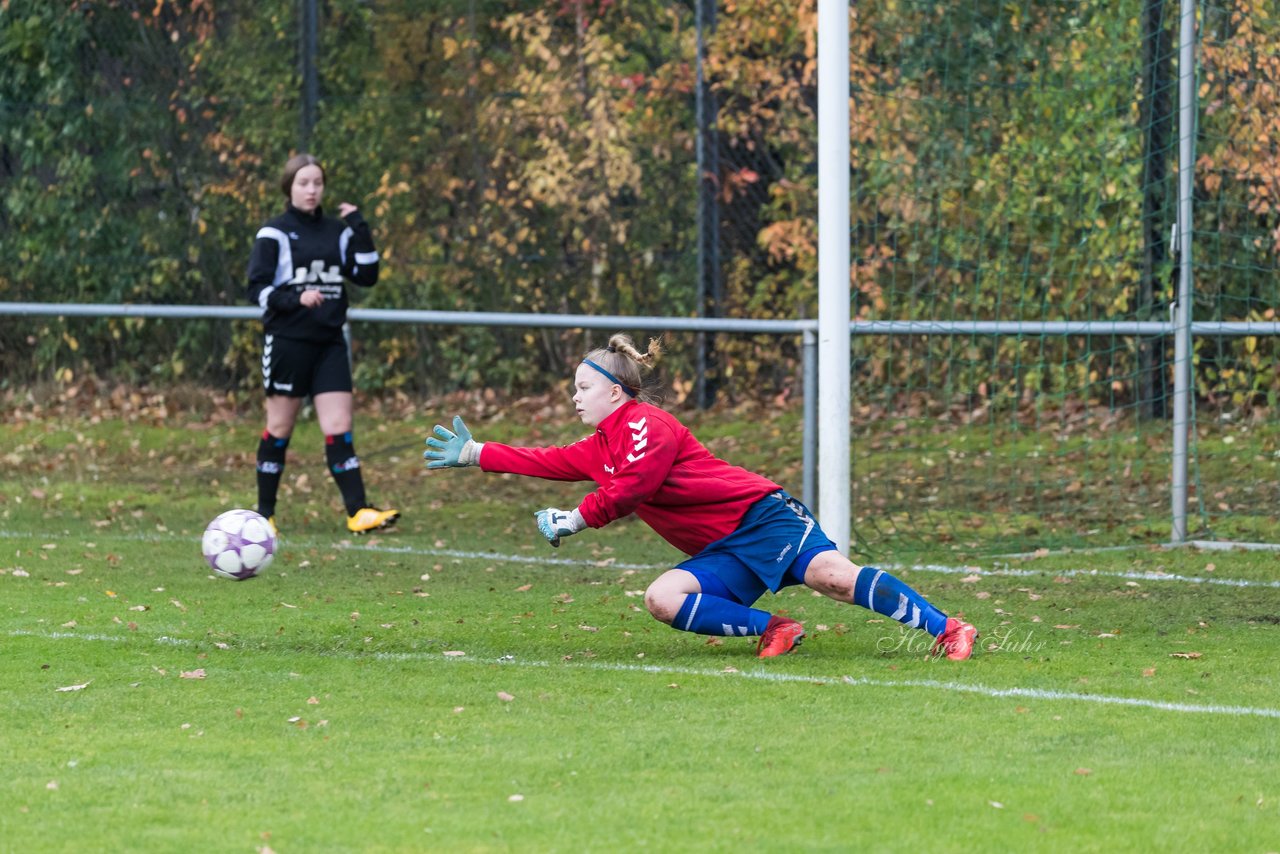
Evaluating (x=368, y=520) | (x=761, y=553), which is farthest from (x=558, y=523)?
(x=368, y=520)

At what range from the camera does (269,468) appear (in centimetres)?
958

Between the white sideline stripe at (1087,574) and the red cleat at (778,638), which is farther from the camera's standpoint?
the white sideline stripe at (1087,574)

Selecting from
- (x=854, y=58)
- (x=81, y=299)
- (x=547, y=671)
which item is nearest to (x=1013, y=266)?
(x=854, y=58)

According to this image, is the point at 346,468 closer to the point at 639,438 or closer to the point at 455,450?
the point at 455,450

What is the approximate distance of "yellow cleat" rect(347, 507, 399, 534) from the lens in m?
9.50

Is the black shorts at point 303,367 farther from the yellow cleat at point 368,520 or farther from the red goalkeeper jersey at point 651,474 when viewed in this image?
the red goalkeeper jersey at point 651,474

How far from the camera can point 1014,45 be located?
9727 millimetres

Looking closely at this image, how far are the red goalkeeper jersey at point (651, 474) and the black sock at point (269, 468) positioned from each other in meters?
3.50

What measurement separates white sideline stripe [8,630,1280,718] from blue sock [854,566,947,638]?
374 mm

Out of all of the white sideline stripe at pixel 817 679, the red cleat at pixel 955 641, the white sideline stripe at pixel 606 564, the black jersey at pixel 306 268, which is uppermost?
the black jersey at pixel 306 268

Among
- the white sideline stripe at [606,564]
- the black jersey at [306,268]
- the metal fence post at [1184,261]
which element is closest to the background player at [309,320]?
the black jersey at [306,268]

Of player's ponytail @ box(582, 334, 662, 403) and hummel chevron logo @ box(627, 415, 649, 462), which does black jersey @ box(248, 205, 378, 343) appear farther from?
hummel chevron logo @ box(627, 415, 649, 462)

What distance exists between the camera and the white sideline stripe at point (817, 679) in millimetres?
5281

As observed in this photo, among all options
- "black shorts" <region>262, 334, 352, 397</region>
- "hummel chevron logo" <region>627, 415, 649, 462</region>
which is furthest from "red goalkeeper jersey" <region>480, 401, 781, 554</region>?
"black shorts" <region>262, 334, 352, 397</region>
